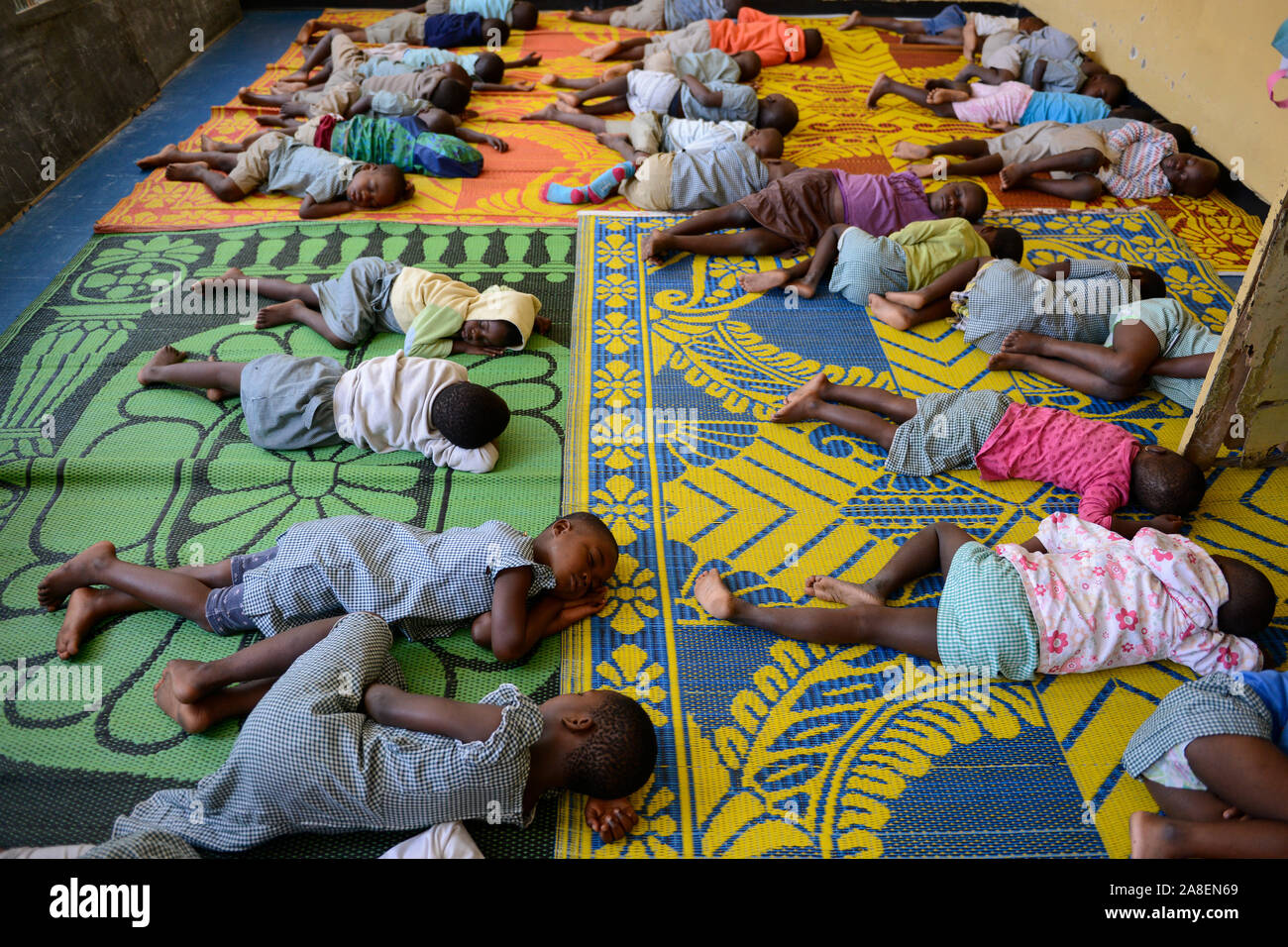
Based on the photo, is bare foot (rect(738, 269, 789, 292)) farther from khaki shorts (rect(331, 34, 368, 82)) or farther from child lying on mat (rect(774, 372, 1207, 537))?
khaki shorts (rect(331, 34, 368, 82))

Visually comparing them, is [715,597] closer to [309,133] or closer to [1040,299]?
[1040,299]

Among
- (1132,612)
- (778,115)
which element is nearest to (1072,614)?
(1132,612)

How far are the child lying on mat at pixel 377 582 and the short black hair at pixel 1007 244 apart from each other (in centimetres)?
228

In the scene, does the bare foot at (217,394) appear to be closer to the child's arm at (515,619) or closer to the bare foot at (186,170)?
the child's arm at (515,619)

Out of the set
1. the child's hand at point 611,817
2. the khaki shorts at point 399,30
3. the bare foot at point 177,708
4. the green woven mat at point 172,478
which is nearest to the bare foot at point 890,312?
the green woven mat at point 172,478

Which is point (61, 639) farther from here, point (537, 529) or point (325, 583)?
A: point (537, 529)

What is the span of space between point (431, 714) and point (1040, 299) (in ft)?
8.45

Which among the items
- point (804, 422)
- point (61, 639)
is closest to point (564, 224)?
point (804, 422)

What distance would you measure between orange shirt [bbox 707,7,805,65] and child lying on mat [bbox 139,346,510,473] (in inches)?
155

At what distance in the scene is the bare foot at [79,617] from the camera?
6.82ft

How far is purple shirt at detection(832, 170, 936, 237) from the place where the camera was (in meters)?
3.64

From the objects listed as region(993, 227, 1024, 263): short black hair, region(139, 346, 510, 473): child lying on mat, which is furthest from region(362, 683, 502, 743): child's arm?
region(993, 227, 1024, 263): short black hair

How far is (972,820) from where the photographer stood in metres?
1.83
